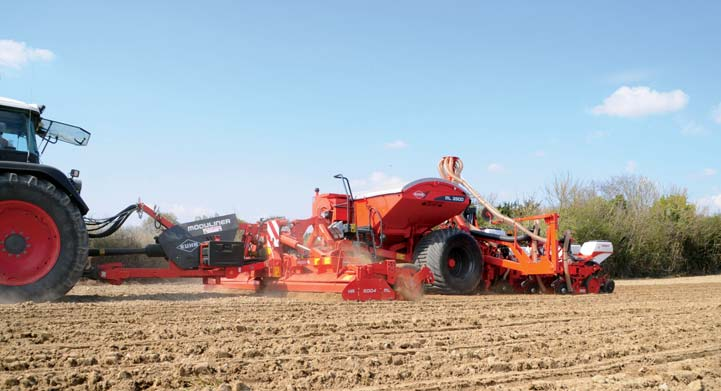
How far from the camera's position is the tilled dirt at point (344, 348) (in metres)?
3.46

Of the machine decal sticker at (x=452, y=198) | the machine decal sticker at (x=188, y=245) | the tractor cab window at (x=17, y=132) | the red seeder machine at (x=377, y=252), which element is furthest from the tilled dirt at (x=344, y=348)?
the machine decal sticker at (x=452, y=198)

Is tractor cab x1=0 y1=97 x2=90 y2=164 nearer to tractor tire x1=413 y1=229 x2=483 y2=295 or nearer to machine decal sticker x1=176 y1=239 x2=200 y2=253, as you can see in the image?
machine decal sticker x1=176 y1=239 x2=200 y2=253

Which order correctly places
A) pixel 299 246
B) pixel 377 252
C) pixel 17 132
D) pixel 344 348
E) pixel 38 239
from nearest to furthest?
pixel 344 348 < pixel 38 239 < pixel 17 132 < pixel 299 246 < pixel 377 252

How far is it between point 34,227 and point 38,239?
143 millimetres

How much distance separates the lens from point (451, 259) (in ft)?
32.2

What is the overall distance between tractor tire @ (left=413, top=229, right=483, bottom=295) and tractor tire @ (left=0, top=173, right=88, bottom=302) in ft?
16.5

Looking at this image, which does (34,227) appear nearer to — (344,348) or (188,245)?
(188,245)

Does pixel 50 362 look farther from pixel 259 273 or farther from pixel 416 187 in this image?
pixel 416 187

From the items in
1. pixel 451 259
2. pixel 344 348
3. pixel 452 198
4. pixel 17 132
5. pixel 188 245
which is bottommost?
pixel 344 348

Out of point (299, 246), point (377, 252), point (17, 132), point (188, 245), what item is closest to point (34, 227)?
point (17, 132)

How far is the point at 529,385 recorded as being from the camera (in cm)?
352

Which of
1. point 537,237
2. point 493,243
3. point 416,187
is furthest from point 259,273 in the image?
point 537,237

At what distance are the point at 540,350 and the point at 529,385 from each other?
1019 millimetres

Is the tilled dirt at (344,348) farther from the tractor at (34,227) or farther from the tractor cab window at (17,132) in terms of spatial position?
the tractor cab window at (17,132)
